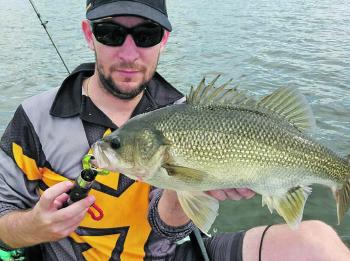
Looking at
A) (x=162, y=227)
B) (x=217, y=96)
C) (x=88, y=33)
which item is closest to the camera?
(x=217, y=96)

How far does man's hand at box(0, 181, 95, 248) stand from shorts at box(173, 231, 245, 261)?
997 millimetres

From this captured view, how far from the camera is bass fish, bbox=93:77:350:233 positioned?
2.17m

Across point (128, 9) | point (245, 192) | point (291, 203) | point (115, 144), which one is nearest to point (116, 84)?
point (128, 9)

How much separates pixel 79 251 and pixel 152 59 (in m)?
1.23

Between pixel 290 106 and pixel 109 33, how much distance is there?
3.64 ft

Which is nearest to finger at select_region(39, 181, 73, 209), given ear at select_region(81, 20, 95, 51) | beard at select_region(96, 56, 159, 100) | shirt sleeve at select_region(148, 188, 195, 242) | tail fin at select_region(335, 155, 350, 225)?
shirt sleeve at select_region(148, 188, 195, 242)

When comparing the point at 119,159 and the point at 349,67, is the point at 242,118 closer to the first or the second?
the point at 119,159

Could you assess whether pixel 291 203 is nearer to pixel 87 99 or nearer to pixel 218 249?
pixel 218 249

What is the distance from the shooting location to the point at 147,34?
8.73ft

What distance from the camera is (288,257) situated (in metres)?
2.81

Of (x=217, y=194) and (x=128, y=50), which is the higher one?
(x=128, y=50)

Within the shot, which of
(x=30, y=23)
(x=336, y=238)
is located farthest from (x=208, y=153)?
(x=30, y=23)

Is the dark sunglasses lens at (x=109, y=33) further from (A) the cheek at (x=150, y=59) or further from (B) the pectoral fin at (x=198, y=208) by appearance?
(B) the pectoral fin at (x=198, y=208)

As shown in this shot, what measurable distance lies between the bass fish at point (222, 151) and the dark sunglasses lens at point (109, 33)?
590 millimetres
